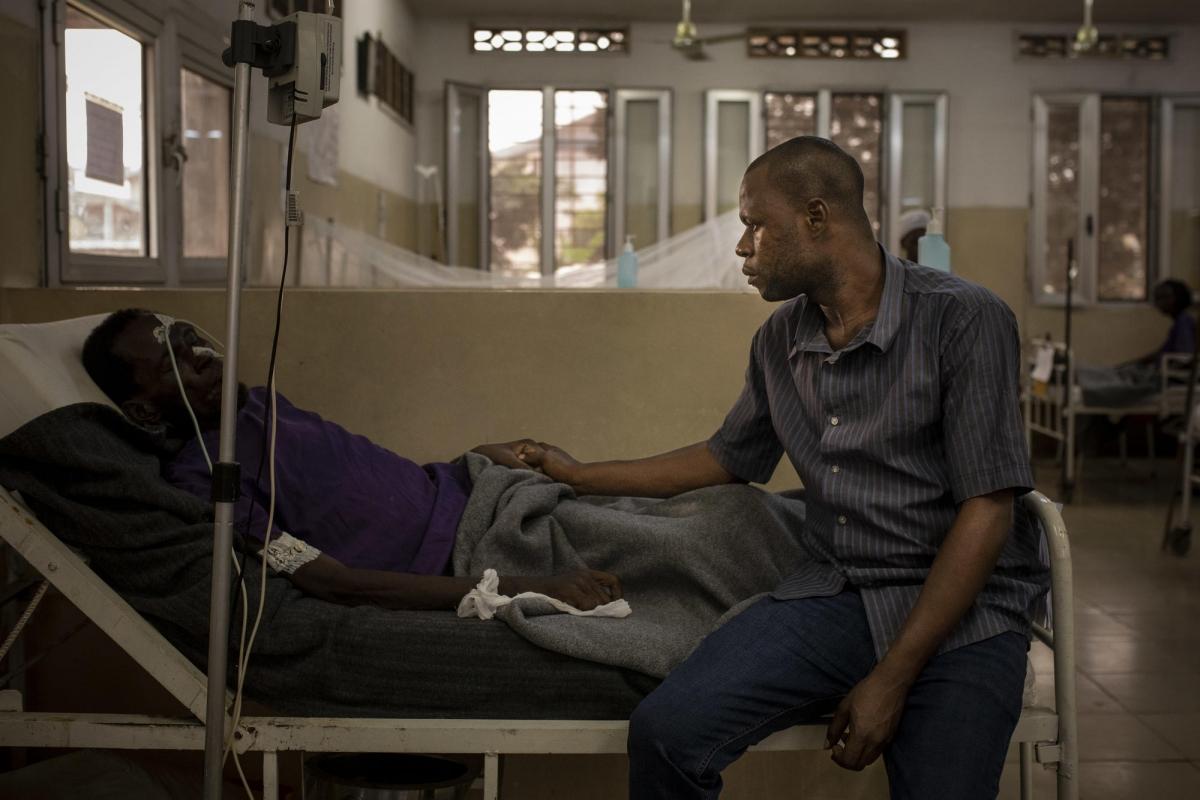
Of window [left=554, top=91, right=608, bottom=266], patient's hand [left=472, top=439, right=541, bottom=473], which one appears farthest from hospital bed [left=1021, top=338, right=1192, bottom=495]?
patient's hand [left=472, top=439, right=541, bottom=473]

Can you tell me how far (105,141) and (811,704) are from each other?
2732 mm

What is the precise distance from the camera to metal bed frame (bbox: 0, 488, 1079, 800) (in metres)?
1.63

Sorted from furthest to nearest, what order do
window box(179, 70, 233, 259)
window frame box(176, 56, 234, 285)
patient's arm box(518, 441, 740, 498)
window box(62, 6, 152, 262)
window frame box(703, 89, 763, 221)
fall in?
window frame box(703, 89, 763, 221) → window box(179, 70, 233, 259) → window frame box(176, 56, 234, 285) → window box(62, 6, 152, 262) → patient's arm box(518, 441, 740, 498)

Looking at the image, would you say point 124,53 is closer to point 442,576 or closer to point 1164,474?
point 442,576

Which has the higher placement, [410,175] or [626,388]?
[410,175]

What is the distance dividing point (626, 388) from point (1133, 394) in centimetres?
484

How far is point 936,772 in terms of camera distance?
56.7 inches

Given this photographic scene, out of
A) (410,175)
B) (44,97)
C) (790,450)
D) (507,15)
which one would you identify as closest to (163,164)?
(44,97)

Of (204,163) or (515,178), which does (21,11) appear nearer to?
(204,163)

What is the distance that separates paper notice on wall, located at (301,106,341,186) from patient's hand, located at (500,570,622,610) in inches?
155

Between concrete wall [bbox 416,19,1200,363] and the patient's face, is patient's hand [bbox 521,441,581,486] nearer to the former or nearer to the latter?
the patient's face

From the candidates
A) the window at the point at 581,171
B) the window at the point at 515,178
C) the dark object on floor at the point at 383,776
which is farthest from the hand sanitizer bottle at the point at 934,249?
the window at the point at 515,178

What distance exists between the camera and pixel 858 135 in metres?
9.31

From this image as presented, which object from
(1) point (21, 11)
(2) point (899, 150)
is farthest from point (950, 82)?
(1) point (21, 11)
